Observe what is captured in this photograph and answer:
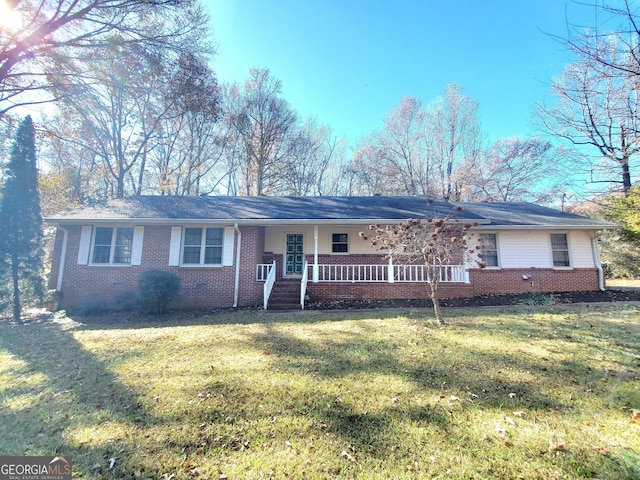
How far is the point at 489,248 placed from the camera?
1118 centimetres

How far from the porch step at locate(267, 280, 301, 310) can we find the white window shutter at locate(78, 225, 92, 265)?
6.94 m

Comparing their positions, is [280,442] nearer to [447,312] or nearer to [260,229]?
[447,312]

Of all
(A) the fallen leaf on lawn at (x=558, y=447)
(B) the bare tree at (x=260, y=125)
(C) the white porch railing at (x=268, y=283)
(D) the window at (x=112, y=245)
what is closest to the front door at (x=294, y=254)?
(C) the white porch railing at (x=268, y=283)

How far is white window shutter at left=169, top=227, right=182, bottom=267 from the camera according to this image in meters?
10.4

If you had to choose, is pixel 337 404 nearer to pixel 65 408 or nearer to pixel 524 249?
pixel 65 408

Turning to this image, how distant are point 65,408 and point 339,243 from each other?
30.8 ft

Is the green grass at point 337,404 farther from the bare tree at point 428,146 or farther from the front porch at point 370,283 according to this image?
the bare tree at point 428,146

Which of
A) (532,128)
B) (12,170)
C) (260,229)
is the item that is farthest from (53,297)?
(532,128)

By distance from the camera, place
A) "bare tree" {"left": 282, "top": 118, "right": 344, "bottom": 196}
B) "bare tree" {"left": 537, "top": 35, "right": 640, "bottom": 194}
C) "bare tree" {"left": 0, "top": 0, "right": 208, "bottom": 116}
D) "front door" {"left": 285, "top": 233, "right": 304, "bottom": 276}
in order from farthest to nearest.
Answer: "bare tree" {"left": 282, "top": 118, "right": 344, "bottom": 196}, "front door" {"left": 285, "top": 233, "right": 304, "bottom": 276}, "bare tree" {"left": 0, "top": 0, "right": 208, "bottom": 116}, "bare tree" {"left": 537, "top": 35, "right": 640, "bottom": 194}

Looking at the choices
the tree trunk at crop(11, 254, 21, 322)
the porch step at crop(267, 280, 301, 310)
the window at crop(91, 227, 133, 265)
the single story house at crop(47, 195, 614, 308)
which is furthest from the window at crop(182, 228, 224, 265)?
the tree trunk at crop(11, 254, 21, 322)

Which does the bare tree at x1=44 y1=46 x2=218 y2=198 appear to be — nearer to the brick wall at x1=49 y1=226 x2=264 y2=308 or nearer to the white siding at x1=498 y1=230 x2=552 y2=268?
the brick wall at x1=49 y1=226 x2=264 y2=308

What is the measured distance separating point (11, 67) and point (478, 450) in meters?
15.3

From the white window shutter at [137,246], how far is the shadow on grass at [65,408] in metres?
5.02

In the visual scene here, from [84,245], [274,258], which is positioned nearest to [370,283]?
[274,258]
